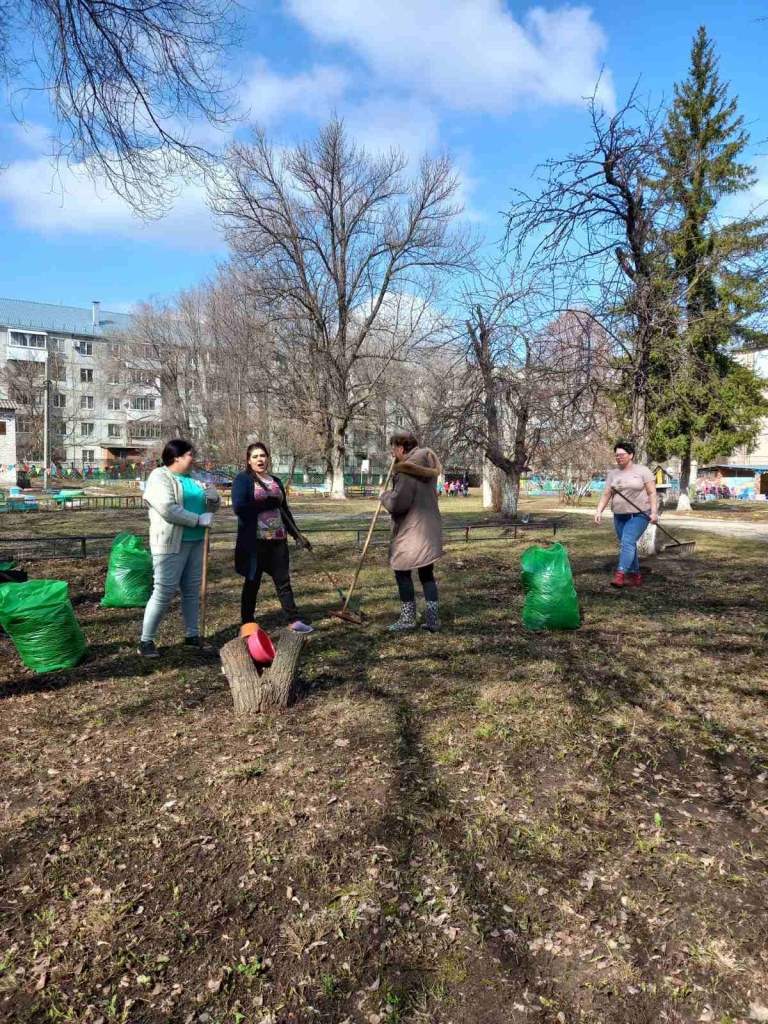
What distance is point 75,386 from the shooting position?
2334 inches

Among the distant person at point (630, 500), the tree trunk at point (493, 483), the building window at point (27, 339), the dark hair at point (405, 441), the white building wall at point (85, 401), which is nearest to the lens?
the dark hair at point (405, 441)

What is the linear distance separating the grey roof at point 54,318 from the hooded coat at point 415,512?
59.7 metres

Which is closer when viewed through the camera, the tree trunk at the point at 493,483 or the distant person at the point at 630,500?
the distant person at the point at 630,500

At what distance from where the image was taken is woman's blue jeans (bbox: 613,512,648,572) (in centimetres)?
711

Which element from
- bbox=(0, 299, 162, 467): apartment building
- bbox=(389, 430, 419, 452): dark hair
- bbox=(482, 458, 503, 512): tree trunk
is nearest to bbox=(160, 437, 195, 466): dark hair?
bbox=(389, 430, 419, 452): dark hair

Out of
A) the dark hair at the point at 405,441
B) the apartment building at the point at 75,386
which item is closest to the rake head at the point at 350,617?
the dark hair at the point at 405,441

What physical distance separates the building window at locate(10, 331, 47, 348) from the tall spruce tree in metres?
55.6

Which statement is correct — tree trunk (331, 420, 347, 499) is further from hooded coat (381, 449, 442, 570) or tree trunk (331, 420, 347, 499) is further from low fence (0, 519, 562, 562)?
hooded coat (381, 449, 442, 570)

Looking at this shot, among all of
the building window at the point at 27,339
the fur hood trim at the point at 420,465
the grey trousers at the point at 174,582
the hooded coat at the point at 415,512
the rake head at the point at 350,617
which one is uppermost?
the building window at the point at 27,339

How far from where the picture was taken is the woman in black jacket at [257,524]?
197 inches

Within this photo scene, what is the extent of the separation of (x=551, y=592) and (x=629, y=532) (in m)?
2.20

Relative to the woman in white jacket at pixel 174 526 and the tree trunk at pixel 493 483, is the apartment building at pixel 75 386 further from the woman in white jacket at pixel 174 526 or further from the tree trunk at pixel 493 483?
the woman in white jacket at pixel 174 526

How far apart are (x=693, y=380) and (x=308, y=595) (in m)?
6.09

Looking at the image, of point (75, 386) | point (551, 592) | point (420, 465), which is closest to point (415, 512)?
point (420, 465)
